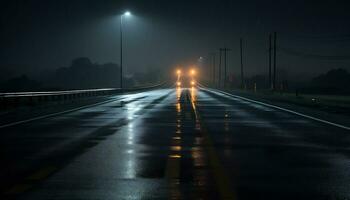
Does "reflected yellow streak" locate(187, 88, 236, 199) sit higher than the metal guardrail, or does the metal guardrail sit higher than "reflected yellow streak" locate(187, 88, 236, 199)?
the metal guardrail

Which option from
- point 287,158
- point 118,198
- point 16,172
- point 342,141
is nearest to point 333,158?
point 287,158

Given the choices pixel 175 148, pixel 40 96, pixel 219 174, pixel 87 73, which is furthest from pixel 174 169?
pixel 87 73

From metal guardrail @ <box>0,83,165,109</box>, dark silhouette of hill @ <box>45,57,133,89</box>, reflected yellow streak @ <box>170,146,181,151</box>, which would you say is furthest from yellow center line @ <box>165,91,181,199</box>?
dark silhouette of hill @ <box>45,57,133,89</box>

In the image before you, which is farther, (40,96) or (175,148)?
(40,96)

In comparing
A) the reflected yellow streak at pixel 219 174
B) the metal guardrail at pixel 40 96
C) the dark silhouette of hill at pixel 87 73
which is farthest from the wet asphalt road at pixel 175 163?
the dark silhouette of hill at pixel 87 73

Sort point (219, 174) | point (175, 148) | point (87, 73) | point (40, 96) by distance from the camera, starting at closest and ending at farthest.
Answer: point (219, 174) → point (175, 148) → point (40, 96) → point (87, 73)

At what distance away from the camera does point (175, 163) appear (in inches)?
402

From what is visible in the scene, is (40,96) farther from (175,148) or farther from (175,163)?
(175,163)

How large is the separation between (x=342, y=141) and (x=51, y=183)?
8684mm

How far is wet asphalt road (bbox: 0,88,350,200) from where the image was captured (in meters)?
7.55

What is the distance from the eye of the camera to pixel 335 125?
19297 mm

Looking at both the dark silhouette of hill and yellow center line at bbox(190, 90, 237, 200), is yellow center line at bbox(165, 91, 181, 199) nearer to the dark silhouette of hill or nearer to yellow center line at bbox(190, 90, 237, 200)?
yellow center line at bbox(190, 90, 237, 200)

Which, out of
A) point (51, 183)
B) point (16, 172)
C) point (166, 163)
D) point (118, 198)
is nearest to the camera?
point (118, 198)

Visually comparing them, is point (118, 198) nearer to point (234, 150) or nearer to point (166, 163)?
point (166, 163)
